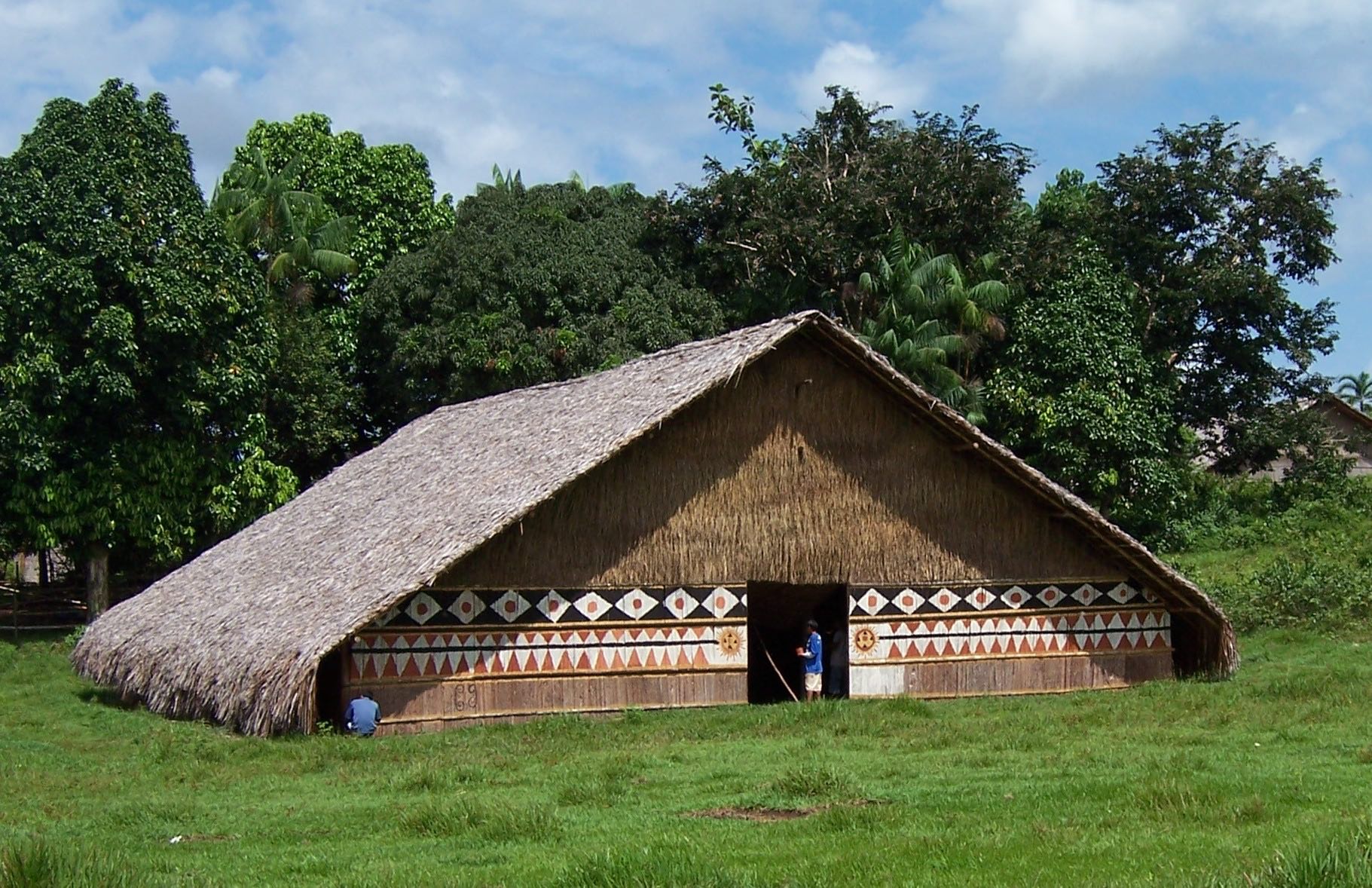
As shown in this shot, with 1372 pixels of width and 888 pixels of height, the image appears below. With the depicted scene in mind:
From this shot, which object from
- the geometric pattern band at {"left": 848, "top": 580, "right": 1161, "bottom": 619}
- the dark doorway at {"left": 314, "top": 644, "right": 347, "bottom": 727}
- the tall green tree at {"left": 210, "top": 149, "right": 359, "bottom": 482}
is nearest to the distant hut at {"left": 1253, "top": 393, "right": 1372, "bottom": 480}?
the geometric pattern band at {"left": 848, "top": 580, "right": 1161, "bottom": 619}

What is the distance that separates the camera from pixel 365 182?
3866 cm

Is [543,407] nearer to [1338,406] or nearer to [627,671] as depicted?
[627,671]

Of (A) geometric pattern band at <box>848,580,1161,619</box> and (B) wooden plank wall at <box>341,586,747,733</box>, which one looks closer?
(B) wooden plank wall at <box>341,586,747,733</box>

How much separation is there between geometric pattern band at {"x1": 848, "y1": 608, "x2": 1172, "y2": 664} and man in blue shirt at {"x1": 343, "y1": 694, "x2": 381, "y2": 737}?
18.9ft

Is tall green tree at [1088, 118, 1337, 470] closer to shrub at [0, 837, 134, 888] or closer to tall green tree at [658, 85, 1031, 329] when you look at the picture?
tall green tree at [658, 85, 1031, 329]

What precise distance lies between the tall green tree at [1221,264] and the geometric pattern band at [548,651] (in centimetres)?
1870

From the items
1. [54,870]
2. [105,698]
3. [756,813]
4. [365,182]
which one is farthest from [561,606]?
[365,182]

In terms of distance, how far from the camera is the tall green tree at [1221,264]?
110ft

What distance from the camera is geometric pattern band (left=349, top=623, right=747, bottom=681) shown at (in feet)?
53.7

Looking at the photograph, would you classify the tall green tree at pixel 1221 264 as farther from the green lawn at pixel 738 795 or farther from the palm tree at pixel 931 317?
the green lawn at pixel 738 795

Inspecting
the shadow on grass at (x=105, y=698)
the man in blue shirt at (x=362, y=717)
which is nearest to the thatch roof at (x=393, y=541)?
the shadow on grass at (x=105, y=698)

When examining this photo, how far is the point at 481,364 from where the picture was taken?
104ft

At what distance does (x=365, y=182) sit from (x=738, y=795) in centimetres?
3003

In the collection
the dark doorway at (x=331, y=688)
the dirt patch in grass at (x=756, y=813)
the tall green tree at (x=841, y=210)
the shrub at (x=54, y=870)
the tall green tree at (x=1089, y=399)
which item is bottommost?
the dirt patch in grass at (x=756, y=813)
